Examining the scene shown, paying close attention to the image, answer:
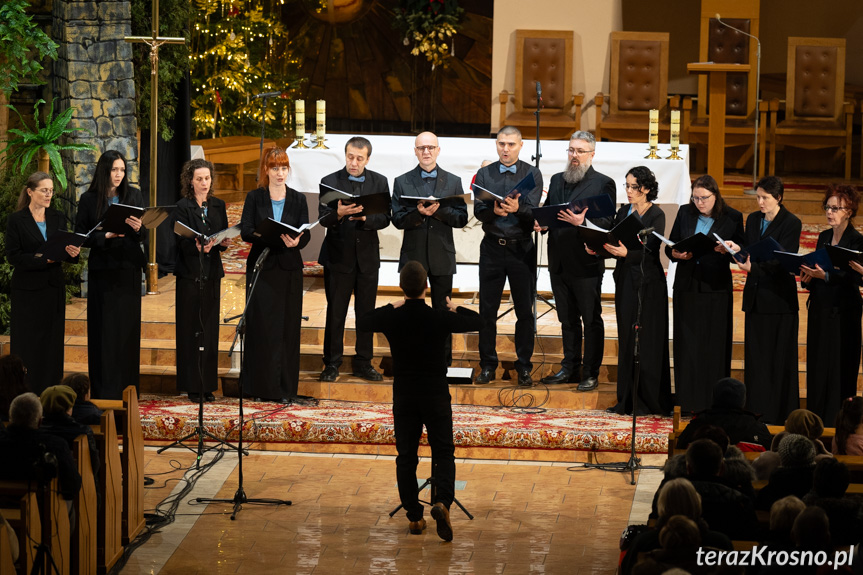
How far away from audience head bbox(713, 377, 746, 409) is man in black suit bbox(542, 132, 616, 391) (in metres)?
2.00

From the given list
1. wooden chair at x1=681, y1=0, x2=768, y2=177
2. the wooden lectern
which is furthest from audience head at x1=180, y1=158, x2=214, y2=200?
wooden chair at x1=681, y1=0, x2=768, y2=177

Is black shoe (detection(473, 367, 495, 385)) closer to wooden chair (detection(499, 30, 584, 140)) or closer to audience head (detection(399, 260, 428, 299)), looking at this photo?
audience head (detection(399, 260, 428, 299))

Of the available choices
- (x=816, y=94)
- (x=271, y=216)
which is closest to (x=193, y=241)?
(x=271, y=216)

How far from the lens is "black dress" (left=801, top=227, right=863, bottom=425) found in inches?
278

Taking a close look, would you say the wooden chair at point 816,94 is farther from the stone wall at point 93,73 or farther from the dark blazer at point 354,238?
the stone wall at point 93,73

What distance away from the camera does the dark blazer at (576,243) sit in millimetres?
7711

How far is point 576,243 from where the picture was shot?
773 cm

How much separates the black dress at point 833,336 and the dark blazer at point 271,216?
118 inches

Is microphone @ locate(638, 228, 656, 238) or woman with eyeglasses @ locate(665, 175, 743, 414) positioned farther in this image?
woman with eyeglasses @ locate(665, 175, 743, 414)

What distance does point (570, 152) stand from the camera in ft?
25.6

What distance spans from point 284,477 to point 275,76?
8.32 meters

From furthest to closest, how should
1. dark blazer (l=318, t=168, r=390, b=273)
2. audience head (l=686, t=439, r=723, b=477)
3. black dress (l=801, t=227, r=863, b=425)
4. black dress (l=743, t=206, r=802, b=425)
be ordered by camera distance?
1. dark blazer (l=318, t=168, r=390, b=273)
2. black dress (l=743, t=206, r=802, b=425)
3. black dress (l=801, t=227, r=863, b=425)
4. audience head (l=686, t=439, r=723, b=477)

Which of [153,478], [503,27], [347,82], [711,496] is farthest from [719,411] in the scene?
[347,82]

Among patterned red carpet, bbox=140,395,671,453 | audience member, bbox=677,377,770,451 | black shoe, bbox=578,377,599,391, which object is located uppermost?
audience member, bbox=677,377,770,451
